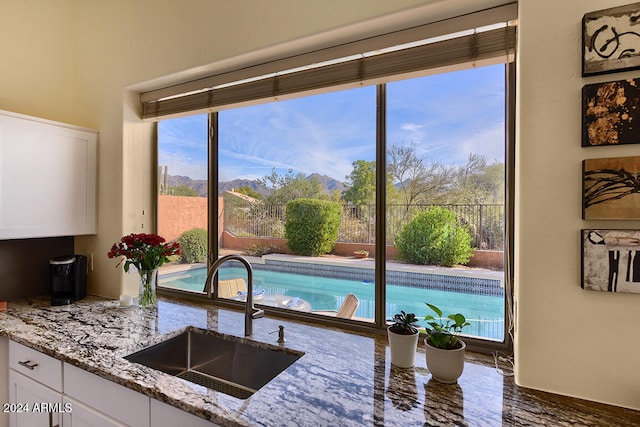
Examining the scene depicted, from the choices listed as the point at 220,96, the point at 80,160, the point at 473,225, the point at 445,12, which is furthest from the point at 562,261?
the point at 80,160

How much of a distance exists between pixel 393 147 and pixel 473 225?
0.50 meters

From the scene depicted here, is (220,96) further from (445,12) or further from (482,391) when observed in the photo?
(482,391)

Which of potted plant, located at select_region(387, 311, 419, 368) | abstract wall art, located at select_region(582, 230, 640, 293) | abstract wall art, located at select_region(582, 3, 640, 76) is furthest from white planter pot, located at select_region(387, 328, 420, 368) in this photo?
abstract wall art, located at select_region(582, 3, 640, 76)

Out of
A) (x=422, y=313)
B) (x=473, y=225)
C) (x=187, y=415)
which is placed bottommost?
(x=187, y=415)

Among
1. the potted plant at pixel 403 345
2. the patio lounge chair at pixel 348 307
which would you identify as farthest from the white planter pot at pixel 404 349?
the patio lounge chair at pixel 348 307

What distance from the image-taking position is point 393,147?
1.57 metres

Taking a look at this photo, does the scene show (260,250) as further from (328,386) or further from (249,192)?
(328,386)

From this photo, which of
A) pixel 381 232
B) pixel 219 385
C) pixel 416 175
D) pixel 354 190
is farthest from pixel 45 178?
pixel 416 175

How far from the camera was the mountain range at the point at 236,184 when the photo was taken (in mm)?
1763

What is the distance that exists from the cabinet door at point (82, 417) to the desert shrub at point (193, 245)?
3.20ft

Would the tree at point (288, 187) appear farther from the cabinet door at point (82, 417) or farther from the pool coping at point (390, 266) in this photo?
the cabinet door at point (82, 417)

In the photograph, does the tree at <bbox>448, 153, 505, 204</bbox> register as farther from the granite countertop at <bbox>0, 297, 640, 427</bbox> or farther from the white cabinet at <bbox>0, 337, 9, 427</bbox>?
the white cabinet at <bbox>0, 337, 9, 427</bbox>

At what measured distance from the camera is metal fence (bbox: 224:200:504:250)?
138cm

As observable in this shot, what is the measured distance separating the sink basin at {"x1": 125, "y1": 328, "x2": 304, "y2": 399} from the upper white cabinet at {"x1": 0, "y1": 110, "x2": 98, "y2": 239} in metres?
1.09
